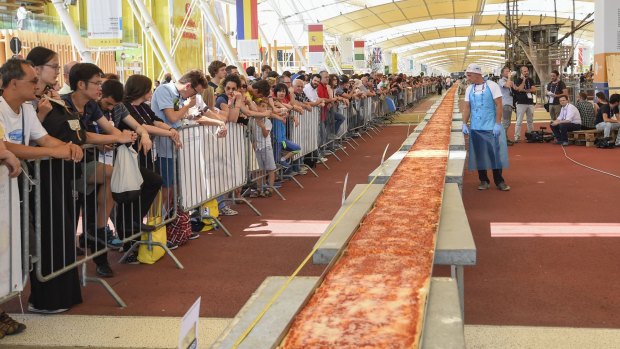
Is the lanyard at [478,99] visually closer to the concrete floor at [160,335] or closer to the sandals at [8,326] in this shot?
the concrete floor at [160,335]

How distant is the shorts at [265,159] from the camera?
34.2 feet

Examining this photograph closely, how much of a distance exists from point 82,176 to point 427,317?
144 inches

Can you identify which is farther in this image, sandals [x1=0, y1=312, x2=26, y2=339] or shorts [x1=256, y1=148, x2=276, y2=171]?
shorts [x1=256, y1=148, x2=276, y2=171]

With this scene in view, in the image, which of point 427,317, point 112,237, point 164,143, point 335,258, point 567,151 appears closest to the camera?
point 427,317

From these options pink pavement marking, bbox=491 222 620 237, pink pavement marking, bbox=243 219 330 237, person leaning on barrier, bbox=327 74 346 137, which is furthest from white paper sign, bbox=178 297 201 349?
person leaning on barrier, bbox=327 74 346 137

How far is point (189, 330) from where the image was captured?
2668mm

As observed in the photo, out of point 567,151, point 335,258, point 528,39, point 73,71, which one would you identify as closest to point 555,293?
point 335,258

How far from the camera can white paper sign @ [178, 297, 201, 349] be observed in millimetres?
2586

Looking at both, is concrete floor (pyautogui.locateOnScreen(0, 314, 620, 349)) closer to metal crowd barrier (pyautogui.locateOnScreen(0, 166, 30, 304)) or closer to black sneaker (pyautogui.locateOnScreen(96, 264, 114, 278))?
metal crowd barrier (pyautogui.locateOnScreen(0, 166, 30, 304))

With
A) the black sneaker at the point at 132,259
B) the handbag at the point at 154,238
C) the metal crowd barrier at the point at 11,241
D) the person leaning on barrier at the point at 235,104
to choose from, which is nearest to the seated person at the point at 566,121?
the person leaning on barrier at the point at 235,104

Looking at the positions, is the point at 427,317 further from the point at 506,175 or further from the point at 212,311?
the point at 506,175

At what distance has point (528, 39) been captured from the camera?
100 feet

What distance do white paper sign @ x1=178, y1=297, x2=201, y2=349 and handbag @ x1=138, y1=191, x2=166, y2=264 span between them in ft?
13.6

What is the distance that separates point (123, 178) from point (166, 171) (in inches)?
48.1
